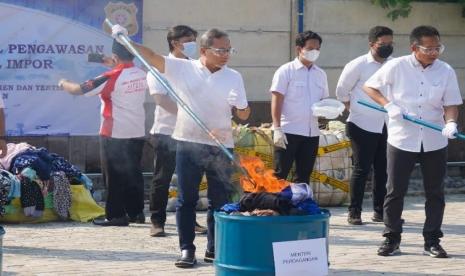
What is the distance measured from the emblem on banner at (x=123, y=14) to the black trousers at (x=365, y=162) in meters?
2.92

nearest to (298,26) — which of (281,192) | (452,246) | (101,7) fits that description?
(101,7)

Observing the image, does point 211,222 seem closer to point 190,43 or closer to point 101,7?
point 190,43

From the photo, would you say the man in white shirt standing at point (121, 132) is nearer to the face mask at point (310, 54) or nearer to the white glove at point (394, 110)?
the face mask at point (310, 54)

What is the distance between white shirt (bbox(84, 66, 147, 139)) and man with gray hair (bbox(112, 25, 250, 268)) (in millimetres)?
1899

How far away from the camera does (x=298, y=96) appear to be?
1002cm

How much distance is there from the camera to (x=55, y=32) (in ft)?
38.1

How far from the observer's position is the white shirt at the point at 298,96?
9977 mm

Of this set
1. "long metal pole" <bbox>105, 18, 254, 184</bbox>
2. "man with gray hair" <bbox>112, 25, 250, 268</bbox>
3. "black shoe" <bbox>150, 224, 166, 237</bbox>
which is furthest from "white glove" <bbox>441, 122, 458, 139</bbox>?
"black shoe" <bbox>150, 224, 166, 237</bbox>

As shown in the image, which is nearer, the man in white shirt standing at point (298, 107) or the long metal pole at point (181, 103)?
the long metal pole at point (181, 103)

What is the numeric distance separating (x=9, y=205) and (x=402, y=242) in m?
3.58

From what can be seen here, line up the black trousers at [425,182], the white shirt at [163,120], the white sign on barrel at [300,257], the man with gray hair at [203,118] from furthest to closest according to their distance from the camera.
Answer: the white shirt at [163,120], the black trousers at [425,182], the man with gray hair at [203,118], the white sign on barrel at [300,257]

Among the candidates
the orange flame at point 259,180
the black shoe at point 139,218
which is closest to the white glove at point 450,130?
the orange flame at point 259,180

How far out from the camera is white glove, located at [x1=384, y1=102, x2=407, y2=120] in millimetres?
8516

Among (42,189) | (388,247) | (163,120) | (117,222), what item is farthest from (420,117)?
(42,189)
